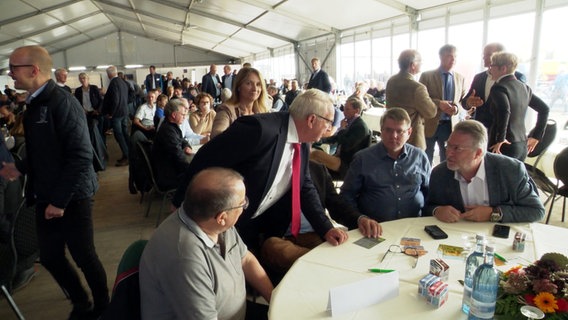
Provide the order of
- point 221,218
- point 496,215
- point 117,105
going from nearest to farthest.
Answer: point 221,218
point 496,215
point 117,105

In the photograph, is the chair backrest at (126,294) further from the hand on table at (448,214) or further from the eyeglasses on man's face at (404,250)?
the hand on table at (448,214)

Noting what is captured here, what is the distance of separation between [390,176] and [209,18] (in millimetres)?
12003

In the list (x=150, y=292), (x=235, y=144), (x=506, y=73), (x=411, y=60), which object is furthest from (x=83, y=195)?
(x=506, y=73)

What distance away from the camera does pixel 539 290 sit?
3.27 feet

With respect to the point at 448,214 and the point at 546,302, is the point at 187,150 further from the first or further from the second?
the point at 546,302

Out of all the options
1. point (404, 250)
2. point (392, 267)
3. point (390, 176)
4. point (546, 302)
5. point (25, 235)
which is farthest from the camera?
point (390, 176)

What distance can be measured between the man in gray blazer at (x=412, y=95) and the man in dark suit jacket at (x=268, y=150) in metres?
1.76

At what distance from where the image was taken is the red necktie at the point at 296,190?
1845 millimetres

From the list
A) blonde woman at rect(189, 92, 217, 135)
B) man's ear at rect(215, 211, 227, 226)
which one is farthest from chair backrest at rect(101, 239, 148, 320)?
blonde woman at rect(189, 92, 217, 135)

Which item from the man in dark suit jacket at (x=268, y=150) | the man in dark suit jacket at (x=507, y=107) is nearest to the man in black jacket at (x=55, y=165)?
the man in dark suit jacket at (x=268, y=150)

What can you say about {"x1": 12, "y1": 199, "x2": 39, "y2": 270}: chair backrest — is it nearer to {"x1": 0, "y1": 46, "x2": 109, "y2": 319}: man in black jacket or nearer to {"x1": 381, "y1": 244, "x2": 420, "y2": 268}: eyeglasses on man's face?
{"x1": 0, "y1": 46, "x2": 109, "y2": 319}: man in black jacket

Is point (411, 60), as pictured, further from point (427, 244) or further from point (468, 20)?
point (468, 20)

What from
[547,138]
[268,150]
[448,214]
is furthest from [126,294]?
[547,138]

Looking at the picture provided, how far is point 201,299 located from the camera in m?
1.13
